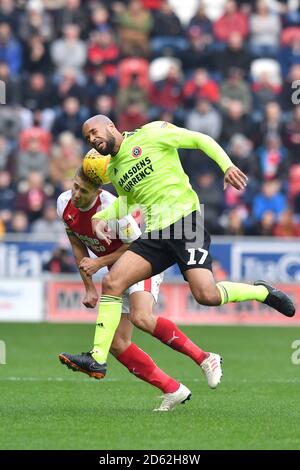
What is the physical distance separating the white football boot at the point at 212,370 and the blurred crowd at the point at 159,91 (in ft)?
35.2

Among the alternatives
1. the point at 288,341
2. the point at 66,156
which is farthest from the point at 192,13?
the point at 288,341

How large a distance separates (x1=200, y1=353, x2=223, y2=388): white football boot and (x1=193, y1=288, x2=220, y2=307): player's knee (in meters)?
0.59

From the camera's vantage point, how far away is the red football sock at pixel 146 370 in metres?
9.61

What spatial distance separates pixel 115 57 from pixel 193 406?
14.4m

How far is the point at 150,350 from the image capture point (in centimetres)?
1559

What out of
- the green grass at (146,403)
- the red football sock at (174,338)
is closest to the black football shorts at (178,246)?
the red football sock at (174,338)

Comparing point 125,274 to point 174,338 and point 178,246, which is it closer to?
point 178,246

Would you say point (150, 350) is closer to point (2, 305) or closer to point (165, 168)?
point (2, 305)

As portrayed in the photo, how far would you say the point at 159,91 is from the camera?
2270 centimetres

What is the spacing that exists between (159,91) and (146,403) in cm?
1328

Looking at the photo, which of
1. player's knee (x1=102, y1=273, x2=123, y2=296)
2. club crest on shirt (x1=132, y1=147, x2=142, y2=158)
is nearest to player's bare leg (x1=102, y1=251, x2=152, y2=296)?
player's knee (x1=102, y1=273, x2=123, y2=296)

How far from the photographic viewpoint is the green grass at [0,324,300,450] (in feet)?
25.7

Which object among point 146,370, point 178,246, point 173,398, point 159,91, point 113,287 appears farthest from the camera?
point 159,91

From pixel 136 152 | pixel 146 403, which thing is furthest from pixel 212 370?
pixel 136 152
